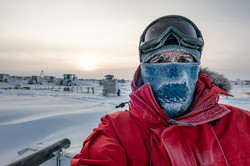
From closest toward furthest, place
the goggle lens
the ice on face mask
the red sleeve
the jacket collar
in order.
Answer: the red sleeve < the jacket collar < the ice on face mask < the goggle lens

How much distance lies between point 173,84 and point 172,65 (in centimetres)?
19

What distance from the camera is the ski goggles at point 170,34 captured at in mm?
1555

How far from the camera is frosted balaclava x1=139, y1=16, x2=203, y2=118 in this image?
4.42 feet

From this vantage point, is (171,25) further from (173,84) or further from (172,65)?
(173,84)

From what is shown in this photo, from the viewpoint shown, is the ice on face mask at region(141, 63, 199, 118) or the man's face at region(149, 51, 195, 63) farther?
the man's face at region(149, 51, 195, 63)

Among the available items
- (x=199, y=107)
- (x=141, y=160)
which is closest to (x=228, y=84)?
(x=199, y=107)

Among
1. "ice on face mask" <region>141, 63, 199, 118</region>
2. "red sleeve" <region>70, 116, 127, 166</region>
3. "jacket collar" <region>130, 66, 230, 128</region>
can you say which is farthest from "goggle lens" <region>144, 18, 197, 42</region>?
"red sleeve" <region>70, 116, 127, 166</region>

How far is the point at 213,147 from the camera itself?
3.70ft

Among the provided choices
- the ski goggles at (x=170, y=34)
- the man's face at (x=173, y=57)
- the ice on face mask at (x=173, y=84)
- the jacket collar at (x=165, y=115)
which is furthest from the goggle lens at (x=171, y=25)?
the jacket collar at (x=165, y=115)

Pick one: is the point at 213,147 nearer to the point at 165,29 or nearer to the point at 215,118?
the point at 215,118

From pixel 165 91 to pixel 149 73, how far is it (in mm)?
271

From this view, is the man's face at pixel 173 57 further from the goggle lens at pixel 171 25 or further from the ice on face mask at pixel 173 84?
the goggle lens at pixel 171 25

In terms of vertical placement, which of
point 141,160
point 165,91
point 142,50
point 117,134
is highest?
point 142,50

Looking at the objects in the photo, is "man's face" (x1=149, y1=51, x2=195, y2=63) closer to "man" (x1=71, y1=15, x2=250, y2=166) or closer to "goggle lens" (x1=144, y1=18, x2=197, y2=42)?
"man" (x1=71, y1=15, x2=250, y2=166)
